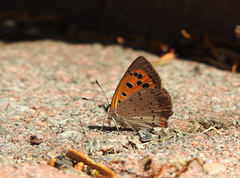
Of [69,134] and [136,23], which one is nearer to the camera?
[69,134]

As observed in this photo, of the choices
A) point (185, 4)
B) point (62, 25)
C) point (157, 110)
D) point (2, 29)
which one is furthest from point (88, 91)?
point (2, 29)

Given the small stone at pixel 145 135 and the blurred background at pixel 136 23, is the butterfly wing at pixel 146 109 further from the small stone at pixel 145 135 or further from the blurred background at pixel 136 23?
the blurred background at pixel 136 23

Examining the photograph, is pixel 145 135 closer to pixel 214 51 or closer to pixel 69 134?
pixel 69 134

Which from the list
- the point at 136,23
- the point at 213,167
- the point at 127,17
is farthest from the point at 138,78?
the point at 127,17

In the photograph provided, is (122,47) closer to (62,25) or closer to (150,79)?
(62,25)

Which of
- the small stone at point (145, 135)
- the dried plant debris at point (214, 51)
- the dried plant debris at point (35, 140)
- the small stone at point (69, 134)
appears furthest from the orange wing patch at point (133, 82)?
the dried plant debris at point (214, 51)

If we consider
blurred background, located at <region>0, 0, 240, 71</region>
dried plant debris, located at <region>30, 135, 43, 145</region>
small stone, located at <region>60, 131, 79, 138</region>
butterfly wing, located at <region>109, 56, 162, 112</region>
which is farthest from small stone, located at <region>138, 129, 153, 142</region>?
blurred background, located at <region>0, 0, 240, 71</region>
